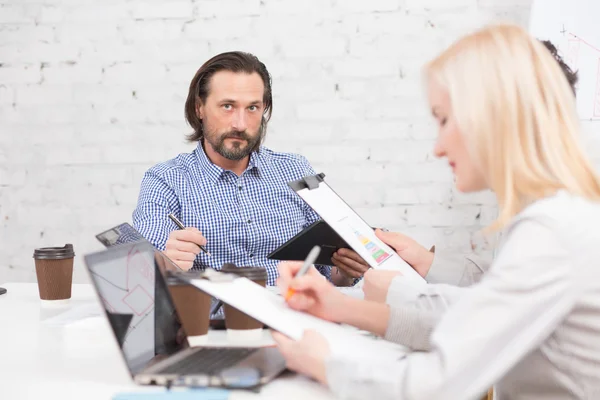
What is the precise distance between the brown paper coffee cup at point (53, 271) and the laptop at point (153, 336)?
1.70ft

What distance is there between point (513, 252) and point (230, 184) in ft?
4.62

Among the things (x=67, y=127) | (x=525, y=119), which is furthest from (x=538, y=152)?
(x=67, y=127)

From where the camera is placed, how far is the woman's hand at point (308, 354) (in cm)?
86

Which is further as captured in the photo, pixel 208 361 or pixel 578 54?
pixel 578 54

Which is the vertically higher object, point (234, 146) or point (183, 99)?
point (183, 99)

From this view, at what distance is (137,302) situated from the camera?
3.25 feet

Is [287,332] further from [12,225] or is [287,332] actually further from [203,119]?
[12,225]

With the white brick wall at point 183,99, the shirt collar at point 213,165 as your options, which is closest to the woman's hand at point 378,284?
the shirt collar at point 213,165

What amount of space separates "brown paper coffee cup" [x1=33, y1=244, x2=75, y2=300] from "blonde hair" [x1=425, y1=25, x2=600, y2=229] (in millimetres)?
993

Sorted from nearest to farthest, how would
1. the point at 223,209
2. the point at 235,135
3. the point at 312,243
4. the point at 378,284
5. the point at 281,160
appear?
the point at 378,284 < the point at 312,243 < the point at 223,209 < the point at 235,135 < the point at 281,160

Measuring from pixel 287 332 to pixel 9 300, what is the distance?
907 mm

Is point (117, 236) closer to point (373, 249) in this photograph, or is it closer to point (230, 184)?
point (373, 249)

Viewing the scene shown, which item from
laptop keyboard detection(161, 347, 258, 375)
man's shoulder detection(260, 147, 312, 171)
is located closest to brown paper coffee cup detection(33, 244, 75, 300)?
laptop keyboard detection(161, 347, 258, 375)

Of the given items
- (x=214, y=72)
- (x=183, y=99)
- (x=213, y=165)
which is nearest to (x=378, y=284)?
(x=213, y=165)
